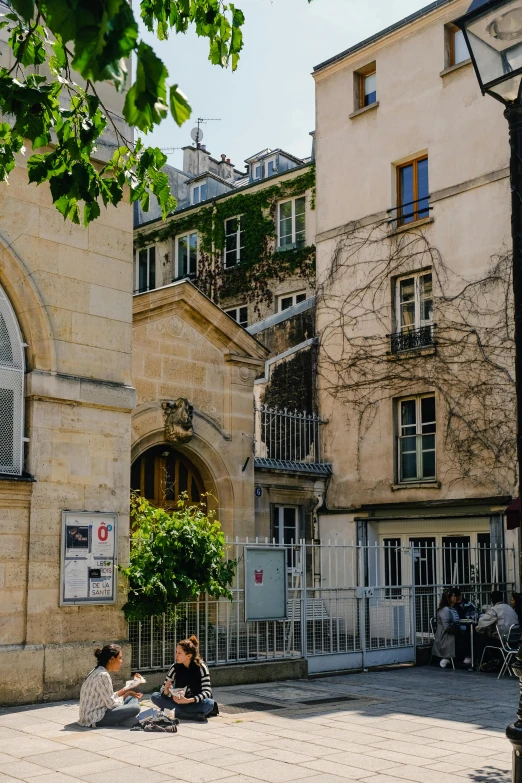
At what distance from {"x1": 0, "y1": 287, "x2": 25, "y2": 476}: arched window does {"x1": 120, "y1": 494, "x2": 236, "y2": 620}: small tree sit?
77.0 inches

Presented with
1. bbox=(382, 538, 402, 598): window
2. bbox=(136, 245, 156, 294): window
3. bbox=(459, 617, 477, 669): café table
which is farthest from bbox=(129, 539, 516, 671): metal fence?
bbox=(136, 245, 156, 294): window

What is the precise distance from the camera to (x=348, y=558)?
63.9 ft

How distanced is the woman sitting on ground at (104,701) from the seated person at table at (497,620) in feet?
23.8

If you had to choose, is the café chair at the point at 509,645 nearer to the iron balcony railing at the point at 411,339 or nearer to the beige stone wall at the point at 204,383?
the beige stone wall at the point at 204,383

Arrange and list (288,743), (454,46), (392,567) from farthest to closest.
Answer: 1. (454,46)
2. (392,567)
3. (288,743)

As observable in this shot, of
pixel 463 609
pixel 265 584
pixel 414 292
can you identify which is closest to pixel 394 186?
pixel 414 292

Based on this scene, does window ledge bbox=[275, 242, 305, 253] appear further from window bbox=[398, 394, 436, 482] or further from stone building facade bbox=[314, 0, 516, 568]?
window bbox=[398, 394, 436, 482]

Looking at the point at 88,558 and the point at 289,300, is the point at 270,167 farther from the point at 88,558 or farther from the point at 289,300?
the point at 88,558

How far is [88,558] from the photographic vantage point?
11.2 metres

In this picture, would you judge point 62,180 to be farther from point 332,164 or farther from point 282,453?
point 332,164

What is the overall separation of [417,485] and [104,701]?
11.8m

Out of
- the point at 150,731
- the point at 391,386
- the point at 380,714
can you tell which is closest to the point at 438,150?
the point at 391,386

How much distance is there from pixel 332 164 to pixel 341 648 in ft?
40.5

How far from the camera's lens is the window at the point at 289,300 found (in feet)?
83.8
